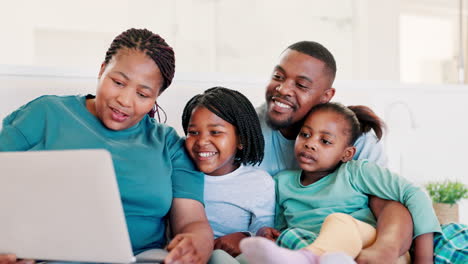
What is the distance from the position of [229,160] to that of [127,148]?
15.2 inches

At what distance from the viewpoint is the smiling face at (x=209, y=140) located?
156 cm

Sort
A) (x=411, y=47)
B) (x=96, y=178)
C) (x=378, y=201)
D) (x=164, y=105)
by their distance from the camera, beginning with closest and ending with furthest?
(x=96, y=178)
(x=378, y=201)
(x=164, y=105)
(x=411, y=47)

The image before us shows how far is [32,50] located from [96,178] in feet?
10.9

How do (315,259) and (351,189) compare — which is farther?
(351,189)

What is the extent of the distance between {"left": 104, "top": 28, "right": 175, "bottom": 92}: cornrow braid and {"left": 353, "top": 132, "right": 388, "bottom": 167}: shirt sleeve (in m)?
0.66

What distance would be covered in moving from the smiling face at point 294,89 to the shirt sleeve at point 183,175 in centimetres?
37

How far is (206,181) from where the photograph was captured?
1.65m

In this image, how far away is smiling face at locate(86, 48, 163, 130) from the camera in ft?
4.48

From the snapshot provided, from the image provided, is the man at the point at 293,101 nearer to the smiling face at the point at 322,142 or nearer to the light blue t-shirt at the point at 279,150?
the light blue t-shirt at the point at 279,150

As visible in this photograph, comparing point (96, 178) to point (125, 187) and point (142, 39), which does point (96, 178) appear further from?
point (142, 39)

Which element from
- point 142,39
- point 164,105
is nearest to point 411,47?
point 164,105

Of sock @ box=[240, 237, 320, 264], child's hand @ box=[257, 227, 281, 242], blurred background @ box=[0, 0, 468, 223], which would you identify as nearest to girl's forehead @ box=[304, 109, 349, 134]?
child's hand @ box=[257, 227, 281, 242]

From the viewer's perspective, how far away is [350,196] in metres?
1.58

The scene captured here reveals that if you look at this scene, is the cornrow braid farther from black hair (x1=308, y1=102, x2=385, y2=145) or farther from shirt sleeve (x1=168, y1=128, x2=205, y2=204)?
black hair (x1=308, y1=102, x2=385, y2=145)
